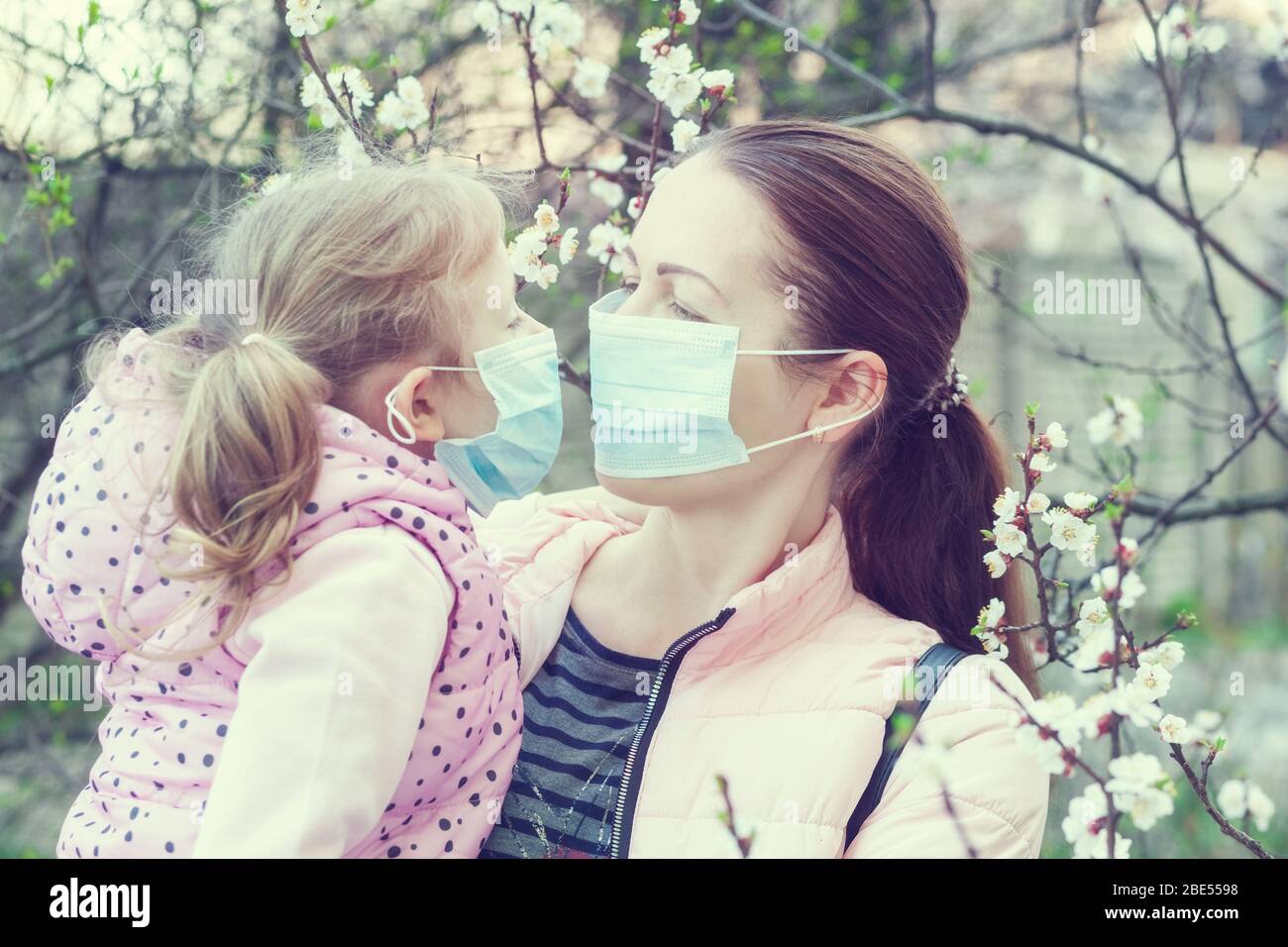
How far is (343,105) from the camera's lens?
2.25 meters

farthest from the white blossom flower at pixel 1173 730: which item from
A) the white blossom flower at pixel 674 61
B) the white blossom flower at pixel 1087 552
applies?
the white blossom flower at pixel 674 61

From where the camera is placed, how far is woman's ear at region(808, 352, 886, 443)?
206 cm

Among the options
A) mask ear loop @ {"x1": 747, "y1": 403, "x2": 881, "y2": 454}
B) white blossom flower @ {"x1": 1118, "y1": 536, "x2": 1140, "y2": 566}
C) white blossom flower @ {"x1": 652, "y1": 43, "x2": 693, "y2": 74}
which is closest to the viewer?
white blossom flower @ {"x1": 1118, "y1": 536, "x2": 1140, "y2": 566}

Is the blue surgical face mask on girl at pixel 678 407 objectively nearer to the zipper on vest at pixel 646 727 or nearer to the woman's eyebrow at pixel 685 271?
the woman's eyebrow at pixel 685 271

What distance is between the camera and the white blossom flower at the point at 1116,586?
140 cm

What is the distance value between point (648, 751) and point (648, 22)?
2578 millimetres

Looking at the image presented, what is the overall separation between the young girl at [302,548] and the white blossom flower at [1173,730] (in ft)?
2.98

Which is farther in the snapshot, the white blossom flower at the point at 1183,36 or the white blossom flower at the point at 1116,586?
the white blossom flower at the point at 1183,36

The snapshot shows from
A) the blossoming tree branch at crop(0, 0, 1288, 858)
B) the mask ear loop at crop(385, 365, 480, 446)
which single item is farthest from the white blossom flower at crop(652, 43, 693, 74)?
the mask ear loop at crop(385, 365, 480, 446)

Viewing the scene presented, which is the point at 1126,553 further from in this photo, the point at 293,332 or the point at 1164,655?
the point at 293,332

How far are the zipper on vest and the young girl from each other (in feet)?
0.62

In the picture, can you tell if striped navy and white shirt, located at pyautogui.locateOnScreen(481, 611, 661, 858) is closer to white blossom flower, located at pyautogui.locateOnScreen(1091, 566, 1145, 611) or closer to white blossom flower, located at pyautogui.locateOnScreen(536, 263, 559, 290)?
white blossom flower, located at pyautogui.locateOnScreen(536, 263, 559, 290)
